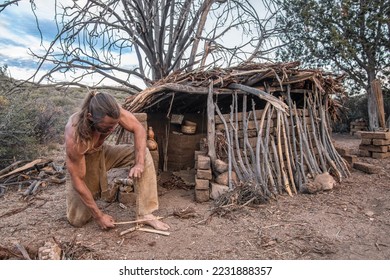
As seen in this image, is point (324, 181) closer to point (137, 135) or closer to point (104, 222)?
point (137, 135)

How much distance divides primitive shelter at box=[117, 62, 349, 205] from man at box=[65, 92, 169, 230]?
993 mm

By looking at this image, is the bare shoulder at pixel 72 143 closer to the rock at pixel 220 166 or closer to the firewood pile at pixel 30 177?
the rock at pixel 220 166

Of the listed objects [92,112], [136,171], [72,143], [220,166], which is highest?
[92,112]

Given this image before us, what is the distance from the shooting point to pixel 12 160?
22.5 feet

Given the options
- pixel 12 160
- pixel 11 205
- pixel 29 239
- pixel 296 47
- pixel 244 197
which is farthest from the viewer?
pixel 296 47

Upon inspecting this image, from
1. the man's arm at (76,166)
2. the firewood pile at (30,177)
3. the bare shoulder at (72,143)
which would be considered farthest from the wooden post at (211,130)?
the firewood pile at (30,177)

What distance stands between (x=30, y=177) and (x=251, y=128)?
3.94 meters

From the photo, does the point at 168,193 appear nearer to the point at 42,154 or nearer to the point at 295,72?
the point at 295,72

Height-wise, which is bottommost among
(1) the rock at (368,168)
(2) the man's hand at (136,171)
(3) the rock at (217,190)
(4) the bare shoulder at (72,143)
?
(3) the rock at (217,190)

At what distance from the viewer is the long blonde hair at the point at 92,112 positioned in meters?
2.92

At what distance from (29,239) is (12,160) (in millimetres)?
4125

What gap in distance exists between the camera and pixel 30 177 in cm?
594

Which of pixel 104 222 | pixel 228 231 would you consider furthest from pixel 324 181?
pixel 104 222
